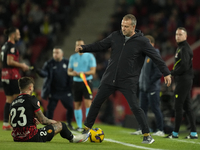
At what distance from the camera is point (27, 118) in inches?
252

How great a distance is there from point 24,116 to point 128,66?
1912mm

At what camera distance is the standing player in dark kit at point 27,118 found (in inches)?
251

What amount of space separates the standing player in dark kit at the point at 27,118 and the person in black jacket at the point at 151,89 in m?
3.50

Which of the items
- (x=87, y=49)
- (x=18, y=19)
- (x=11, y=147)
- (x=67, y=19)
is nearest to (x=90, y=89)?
(x=87, y=49)

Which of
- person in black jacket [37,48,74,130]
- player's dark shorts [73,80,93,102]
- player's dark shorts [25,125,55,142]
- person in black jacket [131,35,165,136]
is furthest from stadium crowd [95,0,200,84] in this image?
player's dark shorts [25,125,55,142]

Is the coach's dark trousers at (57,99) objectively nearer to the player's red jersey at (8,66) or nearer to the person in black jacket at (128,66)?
the player's red jersey at (8,66)

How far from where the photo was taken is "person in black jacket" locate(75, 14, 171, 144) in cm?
688

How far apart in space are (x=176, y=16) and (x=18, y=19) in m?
7.27

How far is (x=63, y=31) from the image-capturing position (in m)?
21.0

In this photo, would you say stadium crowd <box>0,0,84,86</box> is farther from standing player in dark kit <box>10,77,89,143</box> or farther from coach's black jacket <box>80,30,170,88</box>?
standing player in dark kit <box>10,77,89,143</box>

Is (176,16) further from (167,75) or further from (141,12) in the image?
(167,75)

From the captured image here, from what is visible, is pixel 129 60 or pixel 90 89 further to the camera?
pixel 90 89

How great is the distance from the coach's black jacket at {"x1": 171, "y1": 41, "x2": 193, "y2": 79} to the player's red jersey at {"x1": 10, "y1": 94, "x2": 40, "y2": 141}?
3288 millimetres

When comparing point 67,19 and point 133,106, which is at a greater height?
point 67,19
